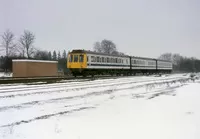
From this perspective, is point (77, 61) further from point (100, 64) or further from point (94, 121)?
point (94, 121)

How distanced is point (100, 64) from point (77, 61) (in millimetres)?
3618

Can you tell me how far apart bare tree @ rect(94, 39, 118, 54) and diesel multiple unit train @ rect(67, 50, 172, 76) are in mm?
49992

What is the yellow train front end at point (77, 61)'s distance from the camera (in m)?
27.6

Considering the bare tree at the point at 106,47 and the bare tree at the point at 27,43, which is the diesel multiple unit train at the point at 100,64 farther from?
the bare tree at the point at 106,47

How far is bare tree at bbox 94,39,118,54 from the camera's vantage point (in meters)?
94.9

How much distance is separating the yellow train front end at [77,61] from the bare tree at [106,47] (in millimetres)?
66163

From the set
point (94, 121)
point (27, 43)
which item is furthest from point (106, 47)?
point (94, 121)

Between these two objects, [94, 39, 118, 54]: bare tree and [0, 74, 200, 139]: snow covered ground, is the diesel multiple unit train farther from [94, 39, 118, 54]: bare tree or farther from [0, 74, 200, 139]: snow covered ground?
[94, 39, 118, 54]: bare tree

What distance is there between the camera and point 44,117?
26.9 ft

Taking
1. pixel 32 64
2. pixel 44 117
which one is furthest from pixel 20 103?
pixel 32 64

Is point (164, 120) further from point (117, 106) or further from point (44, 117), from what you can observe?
point (44, 117)

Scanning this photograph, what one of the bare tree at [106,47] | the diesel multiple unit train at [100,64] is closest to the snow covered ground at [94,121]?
the diesel multiple unit train at [100,64]

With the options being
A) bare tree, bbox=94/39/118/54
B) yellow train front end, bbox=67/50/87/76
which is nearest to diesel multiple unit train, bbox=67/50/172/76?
yellow train front end, bbox=67/50/87/76

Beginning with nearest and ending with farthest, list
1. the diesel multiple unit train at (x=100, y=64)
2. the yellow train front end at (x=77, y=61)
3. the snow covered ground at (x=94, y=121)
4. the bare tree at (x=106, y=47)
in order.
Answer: the snow covered ground at (x=94, y=121)
the yellow train front end at (x=77, y=61)
the diesel multiple unit train at (x=100, y=64)
the bare tree at (x=106, y=47)
